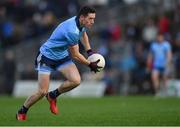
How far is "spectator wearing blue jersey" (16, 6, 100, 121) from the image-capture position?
616 inches

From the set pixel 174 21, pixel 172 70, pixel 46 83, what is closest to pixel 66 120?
pixel 46 83

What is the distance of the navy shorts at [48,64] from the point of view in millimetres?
16062

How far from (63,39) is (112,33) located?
1767 centimetres

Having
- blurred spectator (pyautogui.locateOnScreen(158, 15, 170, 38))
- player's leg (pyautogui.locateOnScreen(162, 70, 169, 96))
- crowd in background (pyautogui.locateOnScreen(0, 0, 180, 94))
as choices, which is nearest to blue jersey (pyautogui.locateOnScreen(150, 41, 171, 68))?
player's leg (pyautogui.locateOnScreen(162, 70, 169, 96))

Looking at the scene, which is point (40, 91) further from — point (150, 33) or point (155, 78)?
point (150, 33)

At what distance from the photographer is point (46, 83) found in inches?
625

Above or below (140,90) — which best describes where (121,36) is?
above

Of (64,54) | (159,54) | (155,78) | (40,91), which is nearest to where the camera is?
(40,91)

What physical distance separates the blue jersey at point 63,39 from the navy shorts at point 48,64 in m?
0.08

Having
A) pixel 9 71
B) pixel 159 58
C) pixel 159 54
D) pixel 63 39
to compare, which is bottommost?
pixel 9 71

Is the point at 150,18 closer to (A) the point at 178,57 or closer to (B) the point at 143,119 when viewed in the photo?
(A) the point at 178,57

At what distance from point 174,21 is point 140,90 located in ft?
11.7

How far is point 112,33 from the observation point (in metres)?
33.5

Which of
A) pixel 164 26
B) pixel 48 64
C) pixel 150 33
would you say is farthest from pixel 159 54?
pixel 48 64
